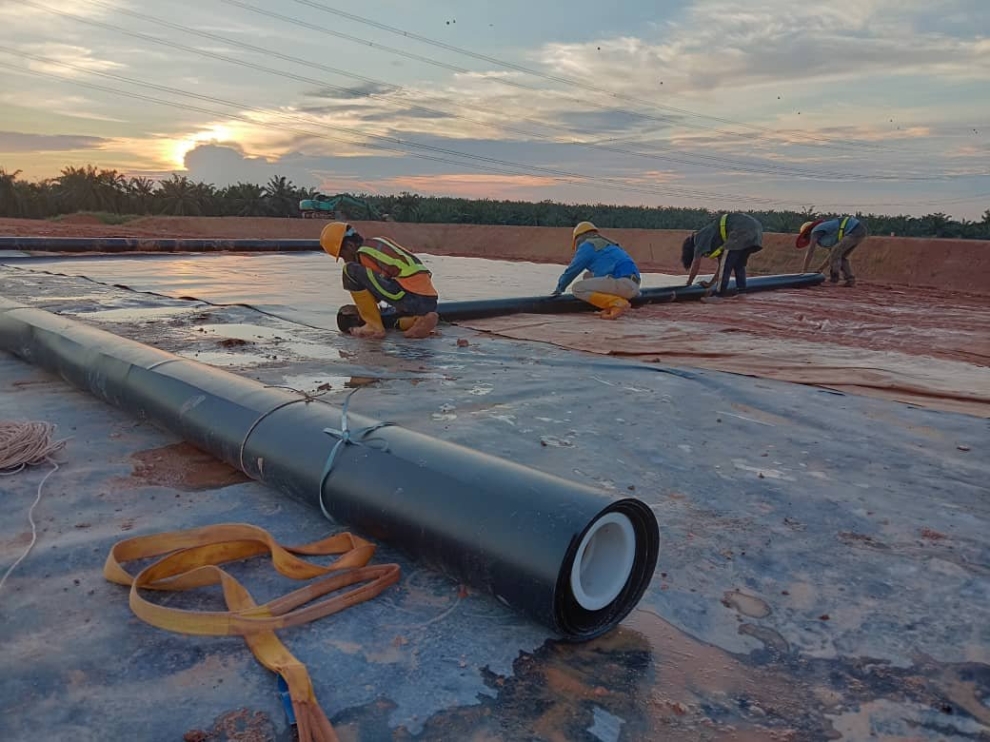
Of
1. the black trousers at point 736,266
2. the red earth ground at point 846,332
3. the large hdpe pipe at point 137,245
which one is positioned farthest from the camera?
the large hdpe pipe at point 137,245

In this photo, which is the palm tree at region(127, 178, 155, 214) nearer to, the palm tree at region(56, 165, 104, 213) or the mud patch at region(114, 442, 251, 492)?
the palm tree at region(56, 165, 104, 213)

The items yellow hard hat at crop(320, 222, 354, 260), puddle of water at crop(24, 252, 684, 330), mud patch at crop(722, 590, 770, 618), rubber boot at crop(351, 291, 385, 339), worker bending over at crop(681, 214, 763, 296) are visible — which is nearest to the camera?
mud patch at crop(722, 590, 770, 618)

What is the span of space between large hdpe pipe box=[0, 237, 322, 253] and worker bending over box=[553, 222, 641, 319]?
28.3 feet

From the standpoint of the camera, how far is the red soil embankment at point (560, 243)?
16.0 meters

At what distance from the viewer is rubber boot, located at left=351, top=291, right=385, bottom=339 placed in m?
5.87

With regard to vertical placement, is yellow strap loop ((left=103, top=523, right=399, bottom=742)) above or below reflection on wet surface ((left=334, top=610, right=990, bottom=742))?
above

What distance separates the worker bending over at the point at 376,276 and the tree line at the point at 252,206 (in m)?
18.3

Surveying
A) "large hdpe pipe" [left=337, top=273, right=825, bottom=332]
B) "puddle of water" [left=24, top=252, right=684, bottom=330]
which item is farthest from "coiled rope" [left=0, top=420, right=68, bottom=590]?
"puddle of water" [left=24, top=252, right=684, bottom=330]

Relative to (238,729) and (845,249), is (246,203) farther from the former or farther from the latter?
(238,729)

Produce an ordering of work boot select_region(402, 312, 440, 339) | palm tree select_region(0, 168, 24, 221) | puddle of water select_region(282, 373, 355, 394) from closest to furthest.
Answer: puddle of water select_region(282, 373, 355, 394) < work boot select_region(402, 312, 440, 339) < palm tree select_region(0, 168, 24, 221)

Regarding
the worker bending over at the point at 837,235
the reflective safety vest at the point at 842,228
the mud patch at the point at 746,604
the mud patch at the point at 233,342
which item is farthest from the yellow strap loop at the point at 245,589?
the worker bending over at the point at 837,235

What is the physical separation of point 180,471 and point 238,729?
1606mm

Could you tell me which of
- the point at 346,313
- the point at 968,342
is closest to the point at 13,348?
the point at 346,313

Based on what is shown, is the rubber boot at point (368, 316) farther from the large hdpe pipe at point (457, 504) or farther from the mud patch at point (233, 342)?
the large hdpe pipe at point (457, 504)
